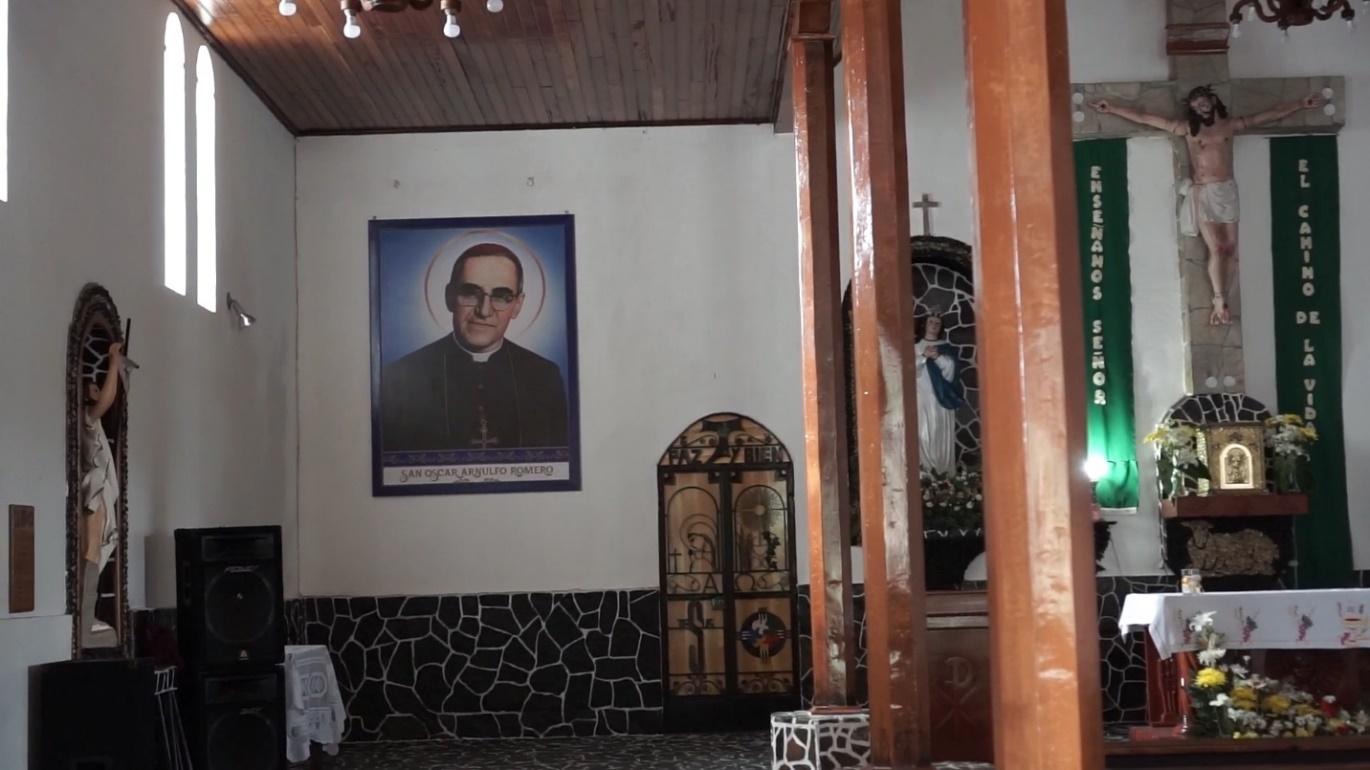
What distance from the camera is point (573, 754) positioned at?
11.2 meters

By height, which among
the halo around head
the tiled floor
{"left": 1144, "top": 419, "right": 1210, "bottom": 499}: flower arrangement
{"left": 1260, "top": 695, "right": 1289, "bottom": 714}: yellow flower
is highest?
the halo around head

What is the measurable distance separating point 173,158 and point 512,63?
8.64 ft

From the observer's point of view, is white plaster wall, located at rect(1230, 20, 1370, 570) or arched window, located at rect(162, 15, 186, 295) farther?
white plaster wall, located at rect(1230, 20, 1370, 570)

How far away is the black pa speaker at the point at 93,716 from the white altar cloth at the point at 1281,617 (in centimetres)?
573

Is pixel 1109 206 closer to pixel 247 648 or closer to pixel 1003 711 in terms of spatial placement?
pixel 247 648

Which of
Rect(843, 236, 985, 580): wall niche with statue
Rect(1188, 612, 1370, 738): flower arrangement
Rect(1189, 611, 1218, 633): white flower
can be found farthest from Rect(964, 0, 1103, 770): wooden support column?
Rect(843, 236, 985, 580): wall niche with statue

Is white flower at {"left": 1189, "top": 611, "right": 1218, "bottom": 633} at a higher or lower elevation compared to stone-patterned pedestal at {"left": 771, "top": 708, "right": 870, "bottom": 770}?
higher

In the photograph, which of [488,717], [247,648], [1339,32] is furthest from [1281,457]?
[247,648]

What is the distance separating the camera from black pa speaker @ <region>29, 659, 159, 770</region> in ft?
23.9

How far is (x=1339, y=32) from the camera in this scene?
40.1ft

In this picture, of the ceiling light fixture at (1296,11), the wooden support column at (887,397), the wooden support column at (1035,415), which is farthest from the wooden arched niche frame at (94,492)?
the ceiling light fixture at (1296,11)

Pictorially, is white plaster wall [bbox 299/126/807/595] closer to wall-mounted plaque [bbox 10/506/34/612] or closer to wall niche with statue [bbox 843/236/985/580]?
wall niche with statue [bbox 843/236/985/580]

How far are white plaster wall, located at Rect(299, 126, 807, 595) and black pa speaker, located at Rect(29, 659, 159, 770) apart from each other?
16.9 ft

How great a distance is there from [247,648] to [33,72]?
3372 millimetres
